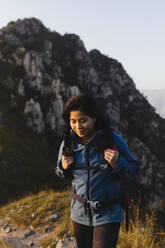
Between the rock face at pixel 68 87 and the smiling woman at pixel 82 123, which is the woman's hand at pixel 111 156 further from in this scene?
the rock face at pixel 68 87

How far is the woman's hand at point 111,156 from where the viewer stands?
2.60m

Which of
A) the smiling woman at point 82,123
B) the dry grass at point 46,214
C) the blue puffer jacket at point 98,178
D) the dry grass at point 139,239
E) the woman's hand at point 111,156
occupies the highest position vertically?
the smiling woman at point 82,123

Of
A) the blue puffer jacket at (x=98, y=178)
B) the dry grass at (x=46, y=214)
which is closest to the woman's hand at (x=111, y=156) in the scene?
the blue puffer jacket at (x=98, y=178)

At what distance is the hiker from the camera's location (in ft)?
9.01

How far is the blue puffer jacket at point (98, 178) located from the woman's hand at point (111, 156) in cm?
14

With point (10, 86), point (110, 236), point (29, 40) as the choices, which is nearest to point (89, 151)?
point (110, 236)

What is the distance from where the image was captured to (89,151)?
2.97 metres

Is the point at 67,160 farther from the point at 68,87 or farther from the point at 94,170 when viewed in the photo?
the point at 68,87

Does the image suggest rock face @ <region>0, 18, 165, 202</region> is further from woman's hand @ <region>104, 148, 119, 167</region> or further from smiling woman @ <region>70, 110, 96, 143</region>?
woman's hand @ <region>104, 148, 119, 167</region>

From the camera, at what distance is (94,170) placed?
291cm

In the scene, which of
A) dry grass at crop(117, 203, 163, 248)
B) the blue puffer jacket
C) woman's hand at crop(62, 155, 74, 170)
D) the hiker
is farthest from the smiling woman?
dry grass at crop(117, 203, 163, 248)

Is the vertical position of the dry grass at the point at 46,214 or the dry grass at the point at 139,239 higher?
the dry grass at the point at 139,239

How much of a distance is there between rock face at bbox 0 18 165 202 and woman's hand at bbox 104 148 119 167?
149 ft

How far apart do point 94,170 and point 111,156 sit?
44cm
